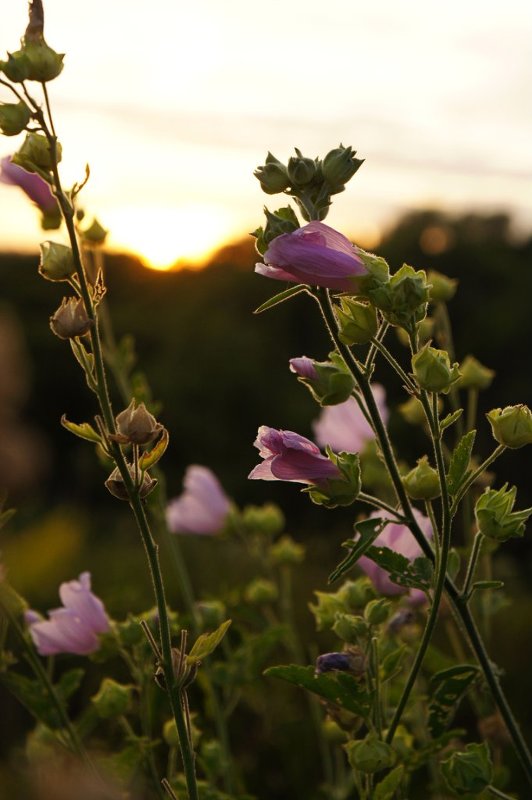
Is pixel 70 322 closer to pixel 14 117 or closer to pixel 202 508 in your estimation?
pixel 14 117

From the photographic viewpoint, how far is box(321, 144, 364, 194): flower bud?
73 cm

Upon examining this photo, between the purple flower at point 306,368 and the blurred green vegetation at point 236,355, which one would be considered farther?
the blurred green vegetation at point 236,355

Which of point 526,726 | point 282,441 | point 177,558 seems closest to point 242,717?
point 526,726

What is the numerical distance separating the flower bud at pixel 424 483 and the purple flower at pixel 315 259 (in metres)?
0.16

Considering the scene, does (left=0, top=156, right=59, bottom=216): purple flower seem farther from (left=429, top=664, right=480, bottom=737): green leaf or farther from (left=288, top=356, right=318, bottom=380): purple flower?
(left=429, top=664, right=480, bottom=737): green leaf

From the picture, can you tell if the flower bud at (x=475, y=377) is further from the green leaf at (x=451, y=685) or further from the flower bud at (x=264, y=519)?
the green leaf at (x=451, y=685)

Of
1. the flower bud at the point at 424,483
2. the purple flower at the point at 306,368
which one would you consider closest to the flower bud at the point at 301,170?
the purple flower at the point at 306,368

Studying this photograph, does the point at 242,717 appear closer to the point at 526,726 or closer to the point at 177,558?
the point at 526,726

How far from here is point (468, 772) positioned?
2.76ft

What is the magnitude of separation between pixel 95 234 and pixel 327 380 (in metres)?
0.65

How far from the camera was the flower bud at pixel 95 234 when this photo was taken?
129 centimetres

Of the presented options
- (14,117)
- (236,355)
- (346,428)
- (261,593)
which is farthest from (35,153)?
(236,355)

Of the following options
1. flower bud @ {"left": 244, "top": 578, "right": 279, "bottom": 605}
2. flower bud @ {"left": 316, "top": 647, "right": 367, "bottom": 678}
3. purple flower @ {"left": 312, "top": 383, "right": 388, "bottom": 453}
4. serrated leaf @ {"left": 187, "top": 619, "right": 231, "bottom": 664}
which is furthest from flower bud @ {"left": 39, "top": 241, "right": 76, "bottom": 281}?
flower bud @ {"left": 244, "top": 578, "right": 279, "bottom": 605}

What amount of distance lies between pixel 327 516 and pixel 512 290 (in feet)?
10.8
